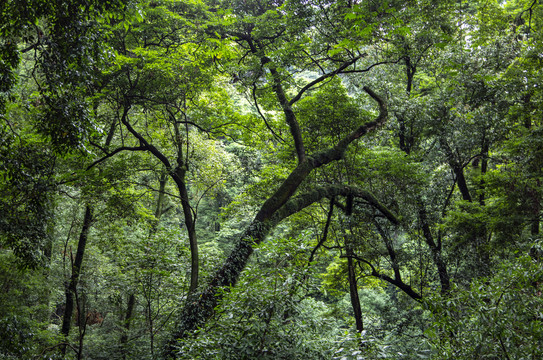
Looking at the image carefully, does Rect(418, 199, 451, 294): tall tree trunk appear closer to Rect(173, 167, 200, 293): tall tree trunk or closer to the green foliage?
the green foliage

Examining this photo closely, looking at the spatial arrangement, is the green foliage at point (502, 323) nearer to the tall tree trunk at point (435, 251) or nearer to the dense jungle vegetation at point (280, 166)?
the dense jungle vegetation at point (280, 166)

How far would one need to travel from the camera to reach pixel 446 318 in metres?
3.65

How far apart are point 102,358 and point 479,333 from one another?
8.70 meters

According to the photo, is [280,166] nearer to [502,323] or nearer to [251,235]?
[251,235]

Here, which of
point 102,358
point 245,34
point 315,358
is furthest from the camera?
point 102,358

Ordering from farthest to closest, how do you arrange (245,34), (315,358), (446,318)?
(245,34), (446,318), (315,358)

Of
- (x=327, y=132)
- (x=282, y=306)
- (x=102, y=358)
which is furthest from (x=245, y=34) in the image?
(x=102, y=358)

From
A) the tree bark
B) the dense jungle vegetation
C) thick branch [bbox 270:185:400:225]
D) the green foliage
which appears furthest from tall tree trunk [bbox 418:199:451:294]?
the green foliage

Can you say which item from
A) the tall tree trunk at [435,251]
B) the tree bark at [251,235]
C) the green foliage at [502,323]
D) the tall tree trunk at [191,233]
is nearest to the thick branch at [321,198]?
the tree bark at [251,235]

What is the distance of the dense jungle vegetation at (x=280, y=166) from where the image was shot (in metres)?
3.67

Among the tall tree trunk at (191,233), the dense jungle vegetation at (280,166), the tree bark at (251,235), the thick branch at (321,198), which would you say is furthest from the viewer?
the tall tree trunk at (191,233)

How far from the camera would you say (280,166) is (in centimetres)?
960

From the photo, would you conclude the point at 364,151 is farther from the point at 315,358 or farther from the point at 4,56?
the point at 4,56

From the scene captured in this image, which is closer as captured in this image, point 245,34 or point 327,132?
point 245,34
